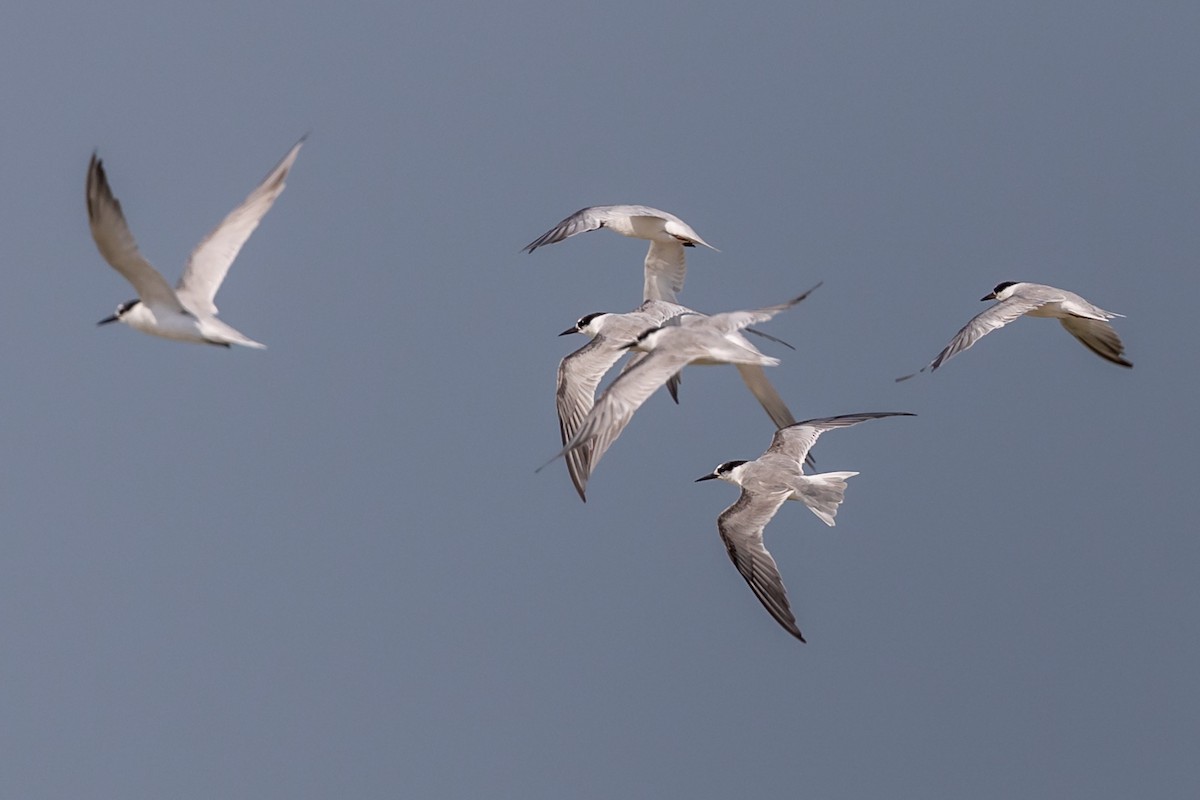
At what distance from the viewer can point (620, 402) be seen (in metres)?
14.0

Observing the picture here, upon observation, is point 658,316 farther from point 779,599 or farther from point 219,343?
point 219,343

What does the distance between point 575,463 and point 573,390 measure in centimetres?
115

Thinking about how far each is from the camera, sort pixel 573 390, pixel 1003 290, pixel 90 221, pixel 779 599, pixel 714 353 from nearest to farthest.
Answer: pixel 90 221 < pixel 714 353 < pixel 779 599 < pixel 573 390 < pixel 1003 290

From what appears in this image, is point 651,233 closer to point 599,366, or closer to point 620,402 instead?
point 599,366

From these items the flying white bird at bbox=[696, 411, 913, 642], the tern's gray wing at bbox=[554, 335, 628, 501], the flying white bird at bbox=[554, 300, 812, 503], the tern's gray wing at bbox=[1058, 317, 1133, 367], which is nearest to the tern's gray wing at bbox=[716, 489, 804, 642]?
the flying white bird at bbox=[696, 411, 913, 642]

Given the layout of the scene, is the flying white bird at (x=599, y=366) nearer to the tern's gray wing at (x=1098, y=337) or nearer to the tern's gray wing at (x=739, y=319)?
the tern's gray wing at (x=739, y=319)

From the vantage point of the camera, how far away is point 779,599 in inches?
615

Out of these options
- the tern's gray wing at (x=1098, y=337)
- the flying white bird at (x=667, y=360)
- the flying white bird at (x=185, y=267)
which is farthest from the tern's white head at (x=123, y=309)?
the tern's gray wing at (x=1098, y=337)

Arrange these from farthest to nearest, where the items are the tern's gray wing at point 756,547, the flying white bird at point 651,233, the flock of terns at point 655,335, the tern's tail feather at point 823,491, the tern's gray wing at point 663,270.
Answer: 1. the tern's gray wing at point 663,270
2. the flying white bird at point 651,233
3. the tern's tail feather at point 823,491
4. the tern's gray wing at point 756,547
5. the flock of terns at point 655,335

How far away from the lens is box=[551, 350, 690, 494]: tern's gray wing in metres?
13.9

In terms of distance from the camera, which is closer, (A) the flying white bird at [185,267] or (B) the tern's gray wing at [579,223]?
(A) the flying white bird at [185,267]

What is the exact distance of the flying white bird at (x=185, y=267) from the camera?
43.2 ft

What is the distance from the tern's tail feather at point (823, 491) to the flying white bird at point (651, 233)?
8.11 feet

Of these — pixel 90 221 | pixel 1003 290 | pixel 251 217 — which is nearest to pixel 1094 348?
pixel 1003 290
